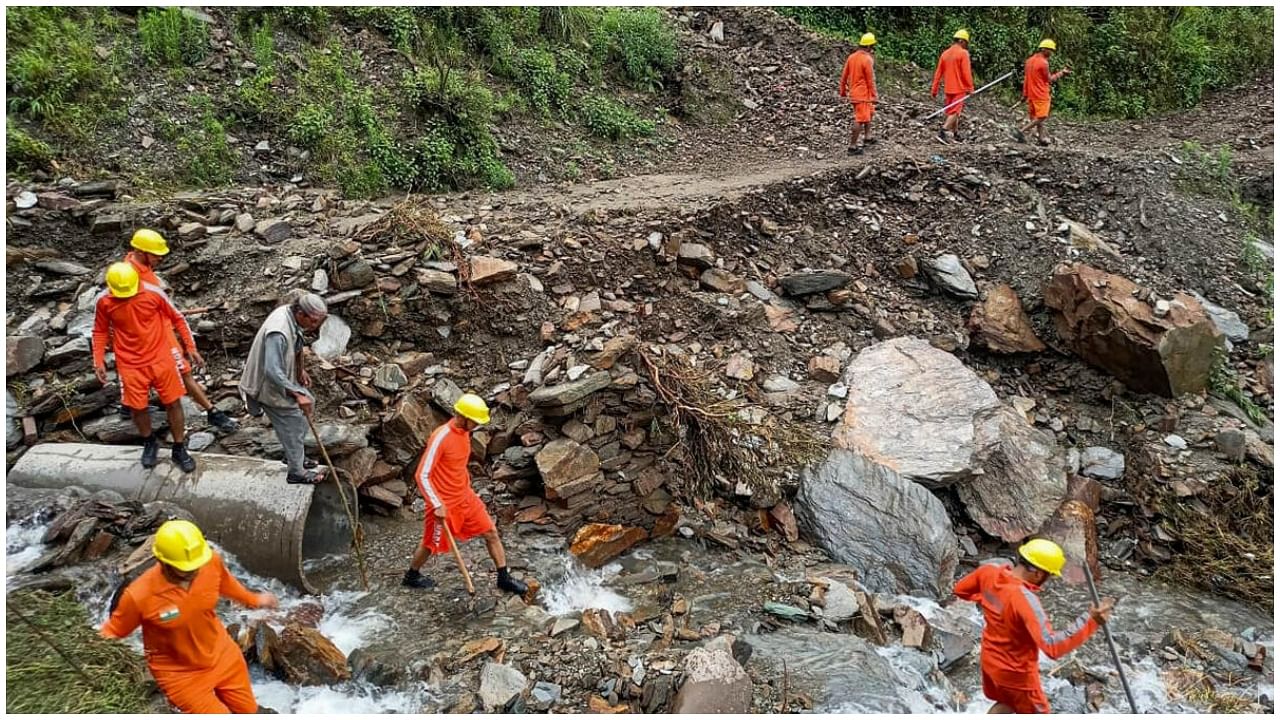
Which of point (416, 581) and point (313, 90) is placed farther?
point (313, 90)

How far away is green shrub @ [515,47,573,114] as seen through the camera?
9.80m

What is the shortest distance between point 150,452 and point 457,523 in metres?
1.93

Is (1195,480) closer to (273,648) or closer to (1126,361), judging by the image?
(1126,361)

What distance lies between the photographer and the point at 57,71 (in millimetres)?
7129

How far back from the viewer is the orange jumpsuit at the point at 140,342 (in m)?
4.40

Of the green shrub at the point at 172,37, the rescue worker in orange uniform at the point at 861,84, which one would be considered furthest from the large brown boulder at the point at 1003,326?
the green shrub at the point at 172,37

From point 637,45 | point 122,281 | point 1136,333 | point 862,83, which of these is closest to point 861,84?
point 862,83

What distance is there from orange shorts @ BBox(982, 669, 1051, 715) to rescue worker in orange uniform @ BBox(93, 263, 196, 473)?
464 centimetres

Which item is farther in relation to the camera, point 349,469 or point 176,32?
point 176,32

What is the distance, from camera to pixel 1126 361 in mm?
7105

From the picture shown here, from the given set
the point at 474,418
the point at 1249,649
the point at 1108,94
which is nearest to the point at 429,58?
the point at 474,418

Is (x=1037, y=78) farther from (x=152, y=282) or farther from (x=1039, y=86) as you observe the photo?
(x=152, y=282)

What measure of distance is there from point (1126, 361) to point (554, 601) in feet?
18.6

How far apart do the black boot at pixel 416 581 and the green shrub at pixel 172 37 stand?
6240mm
